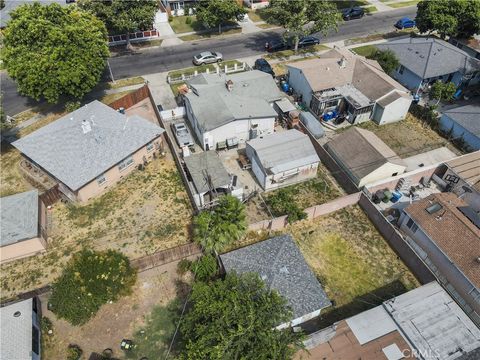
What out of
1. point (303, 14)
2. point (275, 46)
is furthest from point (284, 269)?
point (275, 46)

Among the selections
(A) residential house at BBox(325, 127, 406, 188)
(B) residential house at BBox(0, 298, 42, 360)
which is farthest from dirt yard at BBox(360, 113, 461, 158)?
(B) residential house at BBox(0, 298, 42, 360)

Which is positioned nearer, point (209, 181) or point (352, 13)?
point (209, 181)

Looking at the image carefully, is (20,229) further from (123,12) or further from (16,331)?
(123,12)

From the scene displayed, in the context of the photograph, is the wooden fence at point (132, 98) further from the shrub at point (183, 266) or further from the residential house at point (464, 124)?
the residential house at point (464, 124)

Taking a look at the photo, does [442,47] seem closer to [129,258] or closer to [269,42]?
[269,42]

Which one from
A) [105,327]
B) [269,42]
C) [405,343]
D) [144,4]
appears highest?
[144,4]

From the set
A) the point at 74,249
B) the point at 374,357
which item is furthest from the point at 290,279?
the point at 74,249
